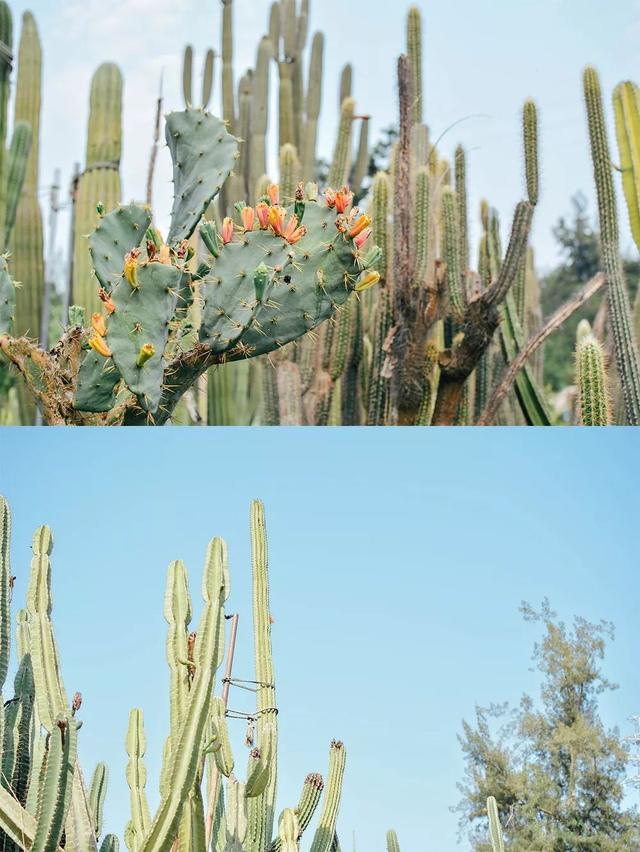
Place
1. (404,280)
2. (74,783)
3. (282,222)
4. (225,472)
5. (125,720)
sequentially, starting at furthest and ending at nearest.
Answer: (404,280), (282,222), (225,472), (125,720), (74,783)

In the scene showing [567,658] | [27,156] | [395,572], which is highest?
[27,156]

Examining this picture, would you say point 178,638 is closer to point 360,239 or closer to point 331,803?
point 331,803

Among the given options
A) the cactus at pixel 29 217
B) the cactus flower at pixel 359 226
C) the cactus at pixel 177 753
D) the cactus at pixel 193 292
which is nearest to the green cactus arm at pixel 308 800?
the cactus at pixel 177 753

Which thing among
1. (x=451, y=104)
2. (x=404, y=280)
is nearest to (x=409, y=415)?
(x=404, y=280)

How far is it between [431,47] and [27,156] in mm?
7750

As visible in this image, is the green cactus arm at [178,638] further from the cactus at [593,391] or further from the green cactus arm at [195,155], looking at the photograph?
the cactus at [593,391]

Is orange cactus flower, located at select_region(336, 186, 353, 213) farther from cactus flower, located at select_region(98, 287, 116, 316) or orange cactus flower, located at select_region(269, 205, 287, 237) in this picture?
cactus flower, located at select_region(98, 287, 116, 316)

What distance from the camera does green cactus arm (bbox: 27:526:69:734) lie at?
3.20 metres

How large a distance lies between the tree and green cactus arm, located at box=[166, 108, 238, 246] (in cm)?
193

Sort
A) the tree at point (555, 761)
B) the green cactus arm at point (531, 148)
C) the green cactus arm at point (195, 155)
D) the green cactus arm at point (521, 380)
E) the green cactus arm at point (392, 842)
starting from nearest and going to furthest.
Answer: the green cactus arm at point (392, 842), the tree at point (555, 761), the green cactus arm at point (195, 155), the green cactus arm at point (531, 148), the green cactus arm at point (521, 380)

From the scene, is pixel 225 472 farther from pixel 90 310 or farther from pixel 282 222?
pixel 90 310

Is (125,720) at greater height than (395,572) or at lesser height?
lesser

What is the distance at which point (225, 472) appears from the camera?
3881mm

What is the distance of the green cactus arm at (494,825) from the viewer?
3.63 m
